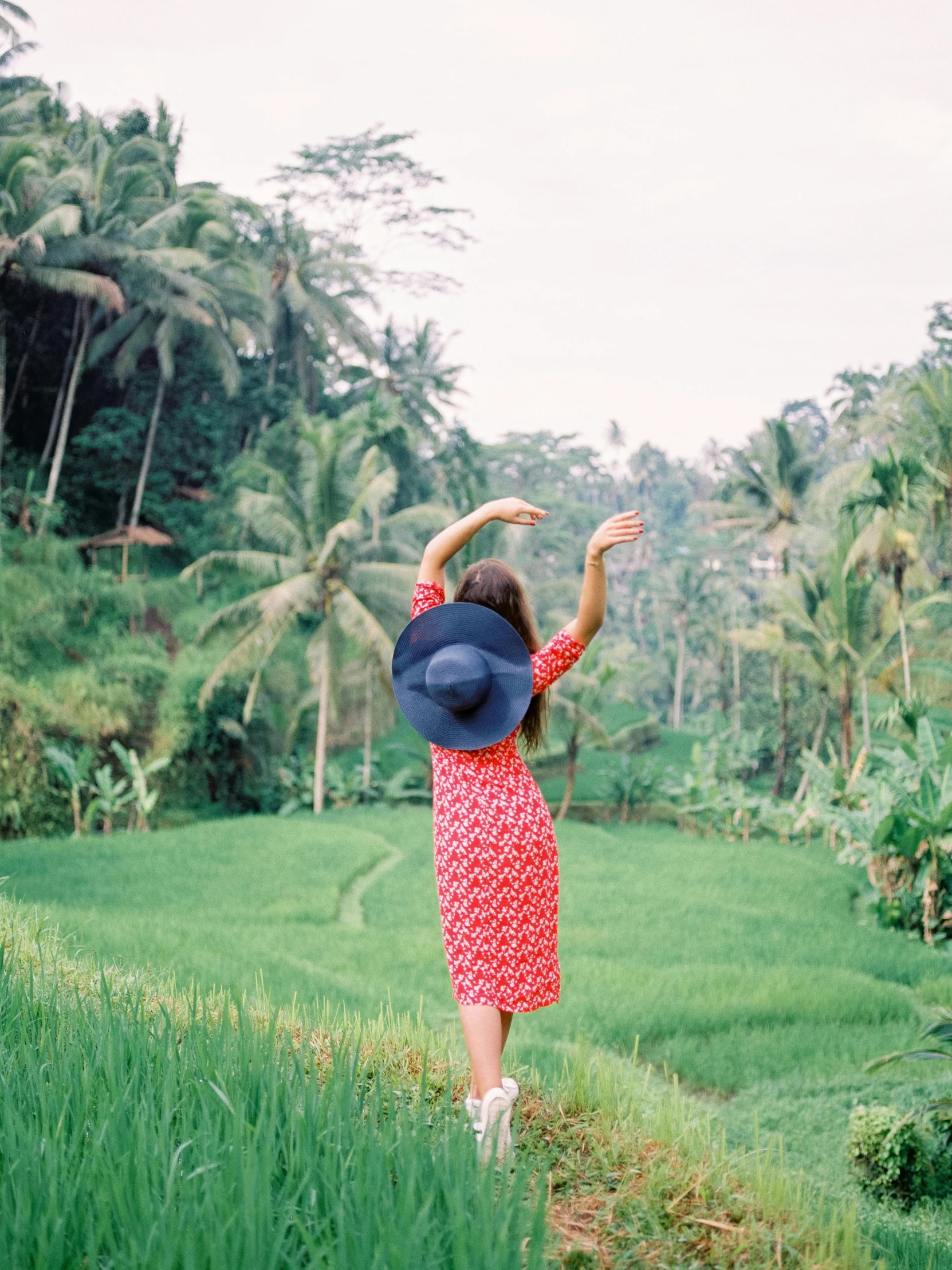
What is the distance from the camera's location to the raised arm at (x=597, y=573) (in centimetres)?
270

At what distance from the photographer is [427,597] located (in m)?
3.05

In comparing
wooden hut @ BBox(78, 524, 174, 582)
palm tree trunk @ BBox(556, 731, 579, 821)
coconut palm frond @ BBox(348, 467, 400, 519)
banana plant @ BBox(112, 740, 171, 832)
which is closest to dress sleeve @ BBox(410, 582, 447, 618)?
banana plant @ BBox(112, 740, 171, 832)

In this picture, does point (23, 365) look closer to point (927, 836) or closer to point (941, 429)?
point (941, 429)

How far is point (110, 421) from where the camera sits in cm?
2527

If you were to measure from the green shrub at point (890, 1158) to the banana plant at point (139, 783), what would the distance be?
1451 centimetres

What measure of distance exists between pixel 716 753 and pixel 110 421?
52.6ft

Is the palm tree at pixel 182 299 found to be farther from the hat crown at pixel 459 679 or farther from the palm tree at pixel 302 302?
the hat crown at pixel 459 679

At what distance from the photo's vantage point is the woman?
105 inches

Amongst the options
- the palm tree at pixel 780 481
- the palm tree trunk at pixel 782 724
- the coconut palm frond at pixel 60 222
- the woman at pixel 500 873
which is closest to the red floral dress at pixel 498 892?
the woman at pixel 500 873

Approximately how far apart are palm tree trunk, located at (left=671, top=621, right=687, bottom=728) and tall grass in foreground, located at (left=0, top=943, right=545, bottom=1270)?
37284 millimetres

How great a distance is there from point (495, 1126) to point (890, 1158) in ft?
11.8

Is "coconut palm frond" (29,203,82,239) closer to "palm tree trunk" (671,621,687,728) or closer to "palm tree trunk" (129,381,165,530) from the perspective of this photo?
"palm tree trunk" (129,381,165,530)

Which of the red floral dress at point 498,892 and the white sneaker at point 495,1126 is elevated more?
the red floral dress at point 498,892

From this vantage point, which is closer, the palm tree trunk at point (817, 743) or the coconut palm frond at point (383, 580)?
the coconut palm frond at point (383, 580)
